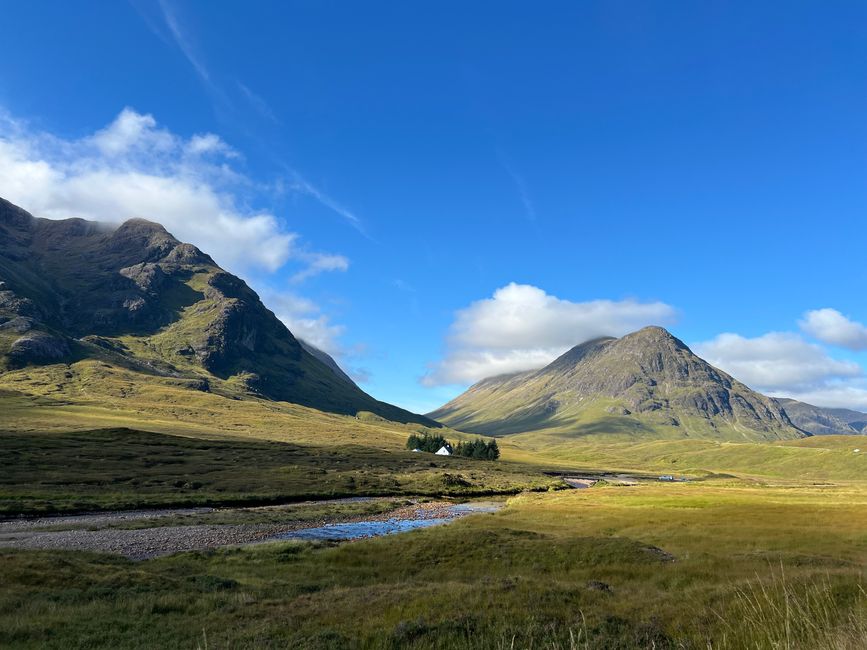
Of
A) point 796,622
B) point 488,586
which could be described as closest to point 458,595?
point 488,586

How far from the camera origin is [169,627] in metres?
16.5

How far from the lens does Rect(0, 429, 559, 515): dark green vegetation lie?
2884 inches

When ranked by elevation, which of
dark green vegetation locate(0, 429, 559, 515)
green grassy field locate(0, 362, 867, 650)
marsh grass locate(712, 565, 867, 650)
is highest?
marsh grass locate(712, 565, 867, 650)

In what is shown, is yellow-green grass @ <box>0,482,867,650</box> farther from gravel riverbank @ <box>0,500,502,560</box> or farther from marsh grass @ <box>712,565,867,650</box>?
gravel riverbank @ <box>0,500,502,560</box>

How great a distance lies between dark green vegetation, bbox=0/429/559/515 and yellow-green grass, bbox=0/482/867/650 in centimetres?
4680

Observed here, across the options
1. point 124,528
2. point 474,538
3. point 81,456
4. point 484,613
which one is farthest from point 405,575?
point 81,456

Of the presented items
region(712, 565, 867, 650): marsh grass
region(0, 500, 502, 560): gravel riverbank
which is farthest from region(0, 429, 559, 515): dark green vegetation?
region(712, 565, 867, 650): marsh grass

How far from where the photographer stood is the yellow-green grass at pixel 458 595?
1393cm

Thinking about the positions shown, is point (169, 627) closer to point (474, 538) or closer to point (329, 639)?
point (329, 639)

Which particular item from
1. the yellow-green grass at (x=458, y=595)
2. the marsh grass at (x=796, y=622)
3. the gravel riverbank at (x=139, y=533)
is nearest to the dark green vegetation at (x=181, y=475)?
the gravel riverbank at (x=139, y=533)

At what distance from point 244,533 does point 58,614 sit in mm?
36083

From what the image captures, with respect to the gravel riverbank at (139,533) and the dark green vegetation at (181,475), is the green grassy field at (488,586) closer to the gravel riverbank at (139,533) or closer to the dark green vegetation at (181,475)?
the dark green vegetation at (181,475)

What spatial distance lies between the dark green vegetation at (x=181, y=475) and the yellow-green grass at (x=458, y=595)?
4680 cm

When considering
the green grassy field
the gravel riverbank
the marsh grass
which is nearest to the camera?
the marsh grass
